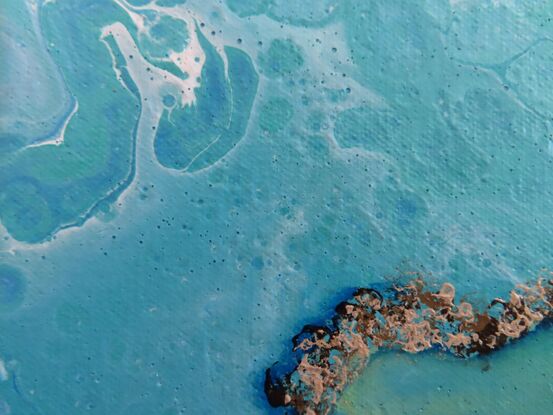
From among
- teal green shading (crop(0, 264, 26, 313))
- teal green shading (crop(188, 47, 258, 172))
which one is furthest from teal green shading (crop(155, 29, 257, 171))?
teal green shading (crop(0, 264, 26, 313))

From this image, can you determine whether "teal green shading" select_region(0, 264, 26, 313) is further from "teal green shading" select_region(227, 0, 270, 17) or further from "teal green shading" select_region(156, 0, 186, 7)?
"teal green shading" select_region(227, 0, 270, 17)

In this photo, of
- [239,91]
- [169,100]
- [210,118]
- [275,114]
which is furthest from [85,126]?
[275,114]

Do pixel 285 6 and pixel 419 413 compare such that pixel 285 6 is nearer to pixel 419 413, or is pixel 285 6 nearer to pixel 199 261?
pixel 199 261

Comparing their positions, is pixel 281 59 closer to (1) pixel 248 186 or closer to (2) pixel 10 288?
(1) pixel 248 186

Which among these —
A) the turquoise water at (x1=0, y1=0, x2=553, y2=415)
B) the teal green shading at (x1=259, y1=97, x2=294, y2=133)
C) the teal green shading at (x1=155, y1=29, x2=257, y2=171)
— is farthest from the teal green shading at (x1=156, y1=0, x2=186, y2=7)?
the teal green shading at (x1=259, y1=97, x2=294, y2=133)

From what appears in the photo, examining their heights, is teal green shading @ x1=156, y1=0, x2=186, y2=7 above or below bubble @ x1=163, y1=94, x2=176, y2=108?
above

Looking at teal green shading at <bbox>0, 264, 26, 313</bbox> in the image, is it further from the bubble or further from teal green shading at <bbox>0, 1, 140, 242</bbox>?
the bubble

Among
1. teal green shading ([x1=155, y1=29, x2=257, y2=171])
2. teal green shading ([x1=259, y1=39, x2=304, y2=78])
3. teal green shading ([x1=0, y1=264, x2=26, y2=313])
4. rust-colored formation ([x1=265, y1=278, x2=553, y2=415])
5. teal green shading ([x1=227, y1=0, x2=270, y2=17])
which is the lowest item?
teal green shading ([x1=0, y1=264, x2=26, y2=313])

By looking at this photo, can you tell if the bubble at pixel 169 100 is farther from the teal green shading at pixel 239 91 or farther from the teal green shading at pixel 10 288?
the teal green shading at pixel 10 288

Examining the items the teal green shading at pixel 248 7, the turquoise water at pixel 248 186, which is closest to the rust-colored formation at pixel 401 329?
the turquoise water at pixel 248 186
